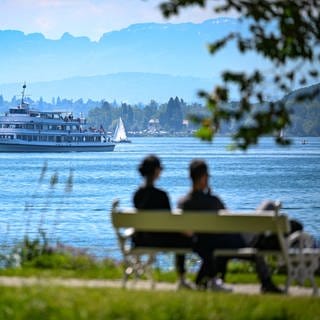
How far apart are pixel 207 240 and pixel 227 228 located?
54 cm

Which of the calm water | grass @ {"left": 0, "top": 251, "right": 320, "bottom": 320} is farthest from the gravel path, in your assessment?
the calm water

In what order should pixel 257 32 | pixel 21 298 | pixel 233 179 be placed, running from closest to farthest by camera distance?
pixel 21 298 < pixel 257 32 < pixel 233 179

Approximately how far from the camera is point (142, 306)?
8039mm

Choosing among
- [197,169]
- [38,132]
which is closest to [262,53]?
[197,169]

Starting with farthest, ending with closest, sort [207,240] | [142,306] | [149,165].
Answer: [149,165] → [207,240] → [142,306]

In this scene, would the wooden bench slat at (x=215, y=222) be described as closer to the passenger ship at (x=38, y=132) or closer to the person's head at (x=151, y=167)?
the person's head at (x=151, y=167)

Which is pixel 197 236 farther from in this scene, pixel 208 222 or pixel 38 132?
pixel 38 132

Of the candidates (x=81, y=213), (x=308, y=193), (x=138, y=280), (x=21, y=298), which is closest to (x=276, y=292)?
(x=138, y=280)

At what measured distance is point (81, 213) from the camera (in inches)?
1796

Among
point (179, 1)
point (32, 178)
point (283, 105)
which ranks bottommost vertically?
point (32, 178)

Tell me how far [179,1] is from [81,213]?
3688 cm

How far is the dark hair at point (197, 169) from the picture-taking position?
9.83 m

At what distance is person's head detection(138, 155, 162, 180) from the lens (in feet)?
32.4

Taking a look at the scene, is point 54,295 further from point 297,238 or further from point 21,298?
point 297,238
